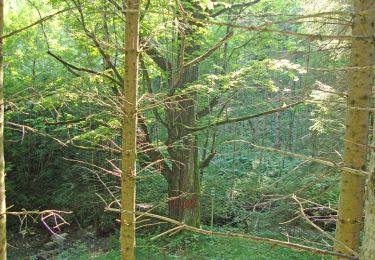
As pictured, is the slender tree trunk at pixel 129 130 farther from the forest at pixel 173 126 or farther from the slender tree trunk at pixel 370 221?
the slender tree trunk at pixel 370 221

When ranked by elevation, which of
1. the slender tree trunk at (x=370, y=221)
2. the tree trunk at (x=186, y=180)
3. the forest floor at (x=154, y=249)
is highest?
the slender tree trunk at (x=370, y=221)

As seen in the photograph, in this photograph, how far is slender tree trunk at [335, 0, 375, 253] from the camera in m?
2.60

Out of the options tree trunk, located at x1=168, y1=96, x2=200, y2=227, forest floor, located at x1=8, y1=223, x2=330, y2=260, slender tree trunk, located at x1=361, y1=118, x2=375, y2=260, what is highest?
slender tree trunk, located at x1=361, y1=118, x2=375, y2=260

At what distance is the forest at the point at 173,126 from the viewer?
2648 millimetres

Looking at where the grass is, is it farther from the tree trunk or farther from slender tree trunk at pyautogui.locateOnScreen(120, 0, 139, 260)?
slender tree trunk at pyautogui.locateOnScreen(120, 0, 139, 260)

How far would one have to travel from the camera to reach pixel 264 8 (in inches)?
360

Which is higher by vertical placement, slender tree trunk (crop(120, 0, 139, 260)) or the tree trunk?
slender tree trunk (crop(120, 0, 139, 260))

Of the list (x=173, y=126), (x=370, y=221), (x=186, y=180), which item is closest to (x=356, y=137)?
(x=370, y=221)

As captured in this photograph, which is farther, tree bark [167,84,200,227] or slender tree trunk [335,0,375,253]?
tree bark [167,84,200,227]

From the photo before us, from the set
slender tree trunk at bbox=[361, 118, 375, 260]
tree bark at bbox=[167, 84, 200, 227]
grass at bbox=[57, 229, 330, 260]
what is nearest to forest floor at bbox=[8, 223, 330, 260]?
grass at bbox=[57, 229, 330, 260]

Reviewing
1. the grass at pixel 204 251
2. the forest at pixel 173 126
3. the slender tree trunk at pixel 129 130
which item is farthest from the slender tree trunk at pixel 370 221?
the grass at pixel 204 251

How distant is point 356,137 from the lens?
8.64 ft

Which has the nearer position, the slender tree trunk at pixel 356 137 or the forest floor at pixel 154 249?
the slender tree trunk at pixel 356 137

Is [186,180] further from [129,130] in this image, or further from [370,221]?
[370,221]
